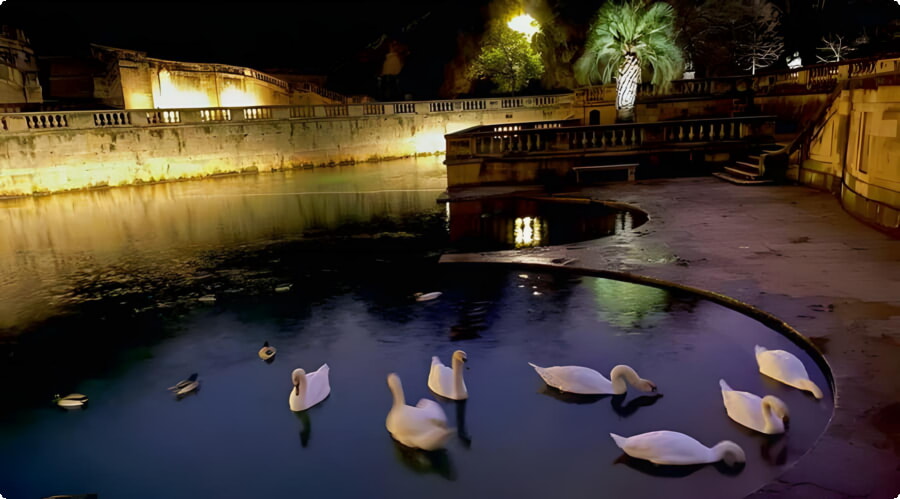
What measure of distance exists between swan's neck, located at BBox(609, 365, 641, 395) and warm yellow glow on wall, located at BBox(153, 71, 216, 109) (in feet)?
132

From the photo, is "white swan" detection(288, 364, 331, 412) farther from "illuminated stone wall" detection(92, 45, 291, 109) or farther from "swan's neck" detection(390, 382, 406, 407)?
"illuminated stone wall" detection(92, 45, 291, 109)

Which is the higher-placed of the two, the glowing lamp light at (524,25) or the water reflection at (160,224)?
the glowing lamp light at (524,25)

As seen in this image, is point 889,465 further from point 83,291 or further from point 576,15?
point 576,15

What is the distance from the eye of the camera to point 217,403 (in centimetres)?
678

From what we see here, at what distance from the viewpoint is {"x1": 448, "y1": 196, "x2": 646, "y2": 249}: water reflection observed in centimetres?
1327

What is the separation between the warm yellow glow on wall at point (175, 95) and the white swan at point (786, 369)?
134 feet

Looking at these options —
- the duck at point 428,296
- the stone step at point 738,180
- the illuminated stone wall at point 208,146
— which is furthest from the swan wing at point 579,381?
the illuminated stone wall at point 208,146

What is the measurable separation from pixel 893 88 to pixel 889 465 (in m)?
8.92

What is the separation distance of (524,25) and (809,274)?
4680 centimetres

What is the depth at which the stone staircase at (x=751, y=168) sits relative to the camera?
17.1m

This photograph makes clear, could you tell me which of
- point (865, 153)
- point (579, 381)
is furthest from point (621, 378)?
point (865, 153)

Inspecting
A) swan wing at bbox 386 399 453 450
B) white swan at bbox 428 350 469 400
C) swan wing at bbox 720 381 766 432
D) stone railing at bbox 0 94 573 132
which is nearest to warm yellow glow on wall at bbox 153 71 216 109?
stone railing at bbox 0 94 573 132

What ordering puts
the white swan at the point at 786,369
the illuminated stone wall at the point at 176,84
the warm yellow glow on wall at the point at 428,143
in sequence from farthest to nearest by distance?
the warm yellow glow on wall at the point at 428,143 < the illuminated stone wall at the point at 176,84 < the white swan at the point at 786,369

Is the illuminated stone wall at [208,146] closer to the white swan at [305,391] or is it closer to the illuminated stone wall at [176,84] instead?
the illuminated stone wall at [176,84]
